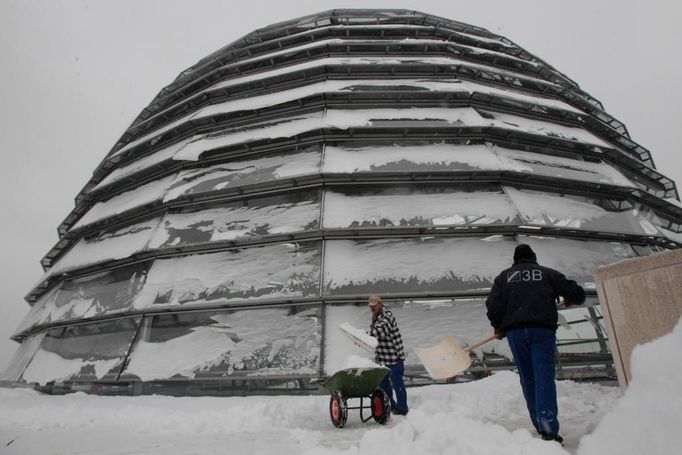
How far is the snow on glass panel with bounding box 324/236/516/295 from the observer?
6.15 metres

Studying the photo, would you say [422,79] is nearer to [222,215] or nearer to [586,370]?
[222,215]

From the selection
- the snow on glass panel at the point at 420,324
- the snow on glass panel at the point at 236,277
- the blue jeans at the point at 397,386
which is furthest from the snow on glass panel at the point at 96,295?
the blue jeans at the point at 397,386

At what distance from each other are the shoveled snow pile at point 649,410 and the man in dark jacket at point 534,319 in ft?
2.37

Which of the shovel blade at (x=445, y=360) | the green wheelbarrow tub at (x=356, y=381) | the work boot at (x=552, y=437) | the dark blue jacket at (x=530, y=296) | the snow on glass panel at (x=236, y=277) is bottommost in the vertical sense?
the work boot at (x=552, y=437)

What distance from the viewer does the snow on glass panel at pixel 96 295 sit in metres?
7.13

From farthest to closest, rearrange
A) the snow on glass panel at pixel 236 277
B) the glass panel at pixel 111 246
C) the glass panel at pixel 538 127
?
the glass panel at pixel 538 127
the glass panel at pixel 111 246
the snow on glass panel at pixel 236 277

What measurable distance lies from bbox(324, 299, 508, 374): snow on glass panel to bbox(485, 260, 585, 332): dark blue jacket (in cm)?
256

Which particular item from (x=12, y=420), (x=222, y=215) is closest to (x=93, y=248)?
(x=222, y=215)

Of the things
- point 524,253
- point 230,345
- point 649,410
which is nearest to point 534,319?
point 524,253

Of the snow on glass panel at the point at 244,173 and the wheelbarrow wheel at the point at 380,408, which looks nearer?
the wheelbarrow wheel at the point at 380,408

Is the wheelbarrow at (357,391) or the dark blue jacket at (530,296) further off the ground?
the dark blue jacket at (530,296)

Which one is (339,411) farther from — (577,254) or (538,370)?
(577,254)

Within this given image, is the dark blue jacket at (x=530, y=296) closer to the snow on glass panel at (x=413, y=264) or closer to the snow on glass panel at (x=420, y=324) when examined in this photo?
the snow on glass panel at (x=420, y=324)

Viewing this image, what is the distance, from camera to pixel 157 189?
872cm
